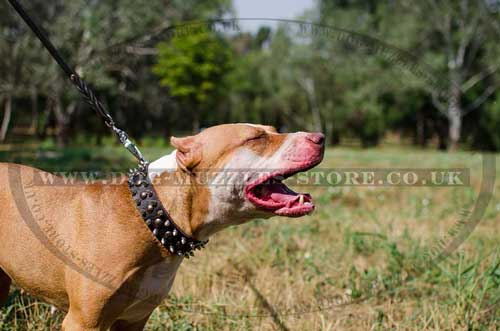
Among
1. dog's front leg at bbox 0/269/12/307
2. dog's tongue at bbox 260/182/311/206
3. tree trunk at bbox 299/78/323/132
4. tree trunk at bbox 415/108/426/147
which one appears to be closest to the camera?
dog's tongue at bbox 260/182/311/206

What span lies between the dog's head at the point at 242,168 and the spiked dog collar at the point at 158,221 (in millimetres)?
81

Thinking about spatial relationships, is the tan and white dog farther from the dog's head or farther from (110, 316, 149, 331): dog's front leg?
(110, 316, 149, 331): dog's front leg

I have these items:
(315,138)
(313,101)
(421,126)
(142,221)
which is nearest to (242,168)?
(315,138)

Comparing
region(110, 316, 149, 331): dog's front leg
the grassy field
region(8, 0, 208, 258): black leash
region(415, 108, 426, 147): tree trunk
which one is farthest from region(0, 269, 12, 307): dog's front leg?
region(415, 108, 426, 147): tree trunk

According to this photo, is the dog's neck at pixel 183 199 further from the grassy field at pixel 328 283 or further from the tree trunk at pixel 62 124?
the tree trunk at pixel 62 124

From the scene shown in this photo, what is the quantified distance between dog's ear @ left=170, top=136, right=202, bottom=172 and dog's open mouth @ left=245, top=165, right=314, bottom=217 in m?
0.25

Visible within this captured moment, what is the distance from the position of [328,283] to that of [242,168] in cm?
186

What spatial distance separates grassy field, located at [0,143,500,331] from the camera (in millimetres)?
3125

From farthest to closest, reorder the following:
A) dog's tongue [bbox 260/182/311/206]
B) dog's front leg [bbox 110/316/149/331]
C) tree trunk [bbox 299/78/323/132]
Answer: tree trunk [bbox 299/78/323/132], dog's front leg [bbox 110/316/149/331], dog's tongue [bbox 260/182/311/206]

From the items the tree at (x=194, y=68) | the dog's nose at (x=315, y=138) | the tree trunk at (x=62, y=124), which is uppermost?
the tree at (x=194, y=68)

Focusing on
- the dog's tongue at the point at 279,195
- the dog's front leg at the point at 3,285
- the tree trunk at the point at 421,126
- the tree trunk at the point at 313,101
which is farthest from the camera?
the tree trunk at the point at 421,126

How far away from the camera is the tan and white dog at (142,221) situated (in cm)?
218

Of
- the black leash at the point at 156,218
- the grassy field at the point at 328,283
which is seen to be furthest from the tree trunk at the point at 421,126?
the black leash at the point at 156,218

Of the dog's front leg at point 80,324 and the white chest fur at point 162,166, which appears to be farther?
the white chest fur at point 162,166
